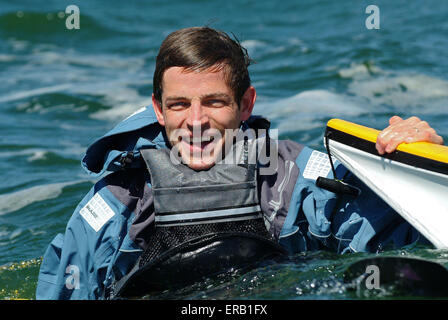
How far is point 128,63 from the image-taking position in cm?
980

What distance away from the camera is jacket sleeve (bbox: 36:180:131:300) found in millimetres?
3398

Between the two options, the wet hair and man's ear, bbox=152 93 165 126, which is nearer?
the wet hair

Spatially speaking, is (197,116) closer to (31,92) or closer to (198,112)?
(198,112)

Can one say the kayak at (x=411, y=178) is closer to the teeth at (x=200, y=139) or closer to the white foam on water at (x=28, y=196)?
the teeth at (x=200, y=139)

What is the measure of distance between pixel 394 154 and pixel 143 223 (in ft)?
4.01

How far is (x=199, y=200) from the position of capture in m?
3.28

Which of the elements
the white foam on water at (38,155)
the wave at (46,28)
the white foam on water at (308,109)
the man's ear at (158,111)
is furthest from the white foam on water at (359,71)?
the man's ear at (158,111)

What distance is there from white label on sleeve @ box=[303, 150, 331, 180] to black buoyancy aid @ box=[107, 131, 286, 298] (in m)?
0.30

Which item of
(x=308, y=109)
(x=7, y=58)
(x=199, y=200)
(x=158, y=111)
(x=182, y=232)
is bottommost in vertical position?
(x=308, y=109)

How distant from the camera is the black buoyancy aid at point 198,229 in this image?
3.20 metres

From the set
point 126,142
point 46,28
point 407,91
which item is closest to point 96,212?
point 126,142

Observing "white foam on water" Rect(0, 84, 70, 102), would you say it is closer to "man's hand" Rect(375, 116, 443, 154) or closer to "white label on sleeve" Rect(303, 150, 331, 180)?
"white label on sleeve" Rect(303, 150, 331, 180)

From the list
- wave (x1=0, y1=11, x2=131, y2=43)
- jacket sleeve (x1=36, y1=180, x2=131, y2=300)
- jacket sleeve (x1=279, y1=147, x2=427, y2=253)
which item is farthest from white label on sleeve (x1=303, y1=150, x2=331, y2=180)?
wave (x1=0, y1=11, x2=131, y2=43)
